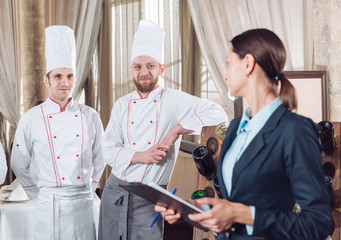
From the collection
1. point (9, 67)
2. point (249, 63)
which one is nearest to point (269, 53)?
point (249, 63)

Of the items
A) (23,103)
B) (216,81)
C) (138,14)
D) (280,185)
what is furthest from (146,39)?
(23,103)

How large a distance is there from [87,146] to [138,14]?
2463 millimetres

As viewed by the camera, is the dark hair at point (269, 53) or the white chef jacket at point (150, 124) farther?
the white chef jacket at point (150, 124)

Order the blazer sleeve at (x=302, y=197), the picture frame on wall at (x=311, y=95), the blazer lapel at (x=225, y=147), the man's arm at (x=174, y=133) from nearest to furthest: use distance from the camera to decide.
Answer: the blazer sleeve at (x=302, y=197), the blazer lapel at (x=225, y=147), the man's arm at (x=174, y=133), the picture frame on wall at (x=311, y=95)

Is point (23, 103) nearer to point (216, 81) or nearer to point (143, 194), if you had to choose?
point (216, 81)

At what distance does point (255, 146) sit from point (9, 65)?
161 inches

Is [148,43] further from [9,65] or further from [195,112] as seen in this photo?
[9,65]

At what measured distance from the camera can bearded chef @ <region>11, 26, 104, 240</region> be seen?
8.52ft

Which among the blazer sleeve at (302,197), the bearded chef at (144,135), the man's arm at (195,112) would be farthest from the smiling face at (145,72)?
the blazer sleeve at (302,197)

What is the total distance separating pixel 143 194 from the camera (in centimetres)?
142

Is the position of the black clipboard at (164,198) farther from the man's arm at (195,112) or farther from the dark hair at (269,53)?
the man's arm at (195,112)

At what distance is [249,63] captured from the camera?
1.33 m

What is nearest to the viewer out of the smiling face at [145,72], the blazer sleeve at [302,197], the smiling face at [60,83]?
the blazer sleeve at [302,197]

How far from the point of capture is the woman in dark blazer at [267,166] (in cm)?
122
